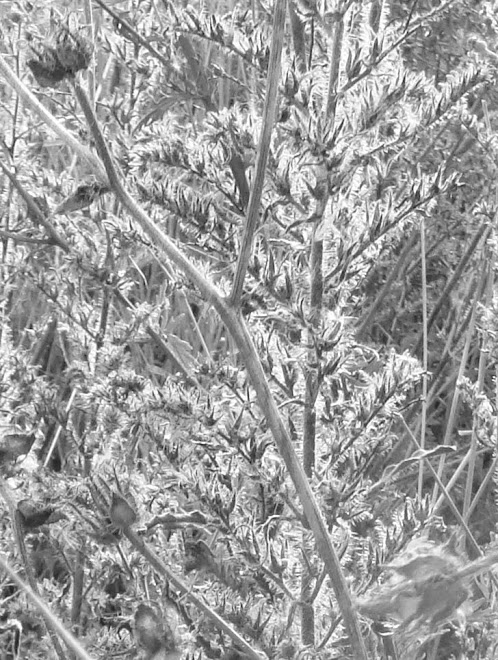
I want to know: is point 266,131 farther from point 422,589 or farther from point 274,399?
point 274,399

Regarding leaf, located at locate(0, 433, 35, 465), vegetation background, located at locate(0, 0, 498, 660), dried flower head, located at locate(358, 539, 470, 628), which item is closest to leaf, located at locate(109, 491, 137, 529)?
vegetation background, located at locate(0, 0, 498, 660)

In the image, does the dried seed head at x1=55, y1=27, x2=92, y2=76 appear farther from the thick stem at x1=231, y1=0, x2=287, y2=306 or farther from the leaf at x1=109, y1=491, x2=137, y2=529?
the leaf at x1=109, y1=491, x2=137, y2=529

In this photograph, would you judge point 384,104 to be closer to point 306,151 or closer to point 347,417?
point 306,151

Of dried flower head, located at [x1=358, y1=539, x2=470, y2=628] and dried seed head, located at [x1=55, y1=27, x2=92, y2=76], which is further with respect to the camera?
dried seed head, located at [x1=55, y1=27, x2=92, y2=76]

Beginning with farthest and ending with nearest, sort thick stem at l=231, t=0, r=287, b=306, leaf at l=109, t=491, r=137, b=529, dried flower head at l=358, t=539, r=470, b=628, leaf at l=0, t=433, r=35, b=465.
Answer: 1. leaf at l=0, t=433, r=35, b=465
2. leaf at l=109, t=491, r=137, b=529
3. thick stem at l=231, t=0, r=287, b=306
4. dried flower head at l=358, t=539, r=470, b=628

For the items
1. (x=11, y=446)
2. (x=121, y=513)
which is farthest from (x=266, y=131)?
(x=11, y=446)

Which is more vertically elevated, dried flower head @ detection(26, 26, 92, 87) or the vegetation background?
dried flower head @ detection(26, 26, 92, 87)

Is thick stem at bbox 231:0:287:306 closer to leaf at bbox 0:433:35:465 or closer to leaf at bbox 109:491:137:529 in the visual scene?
leaf at bbox 109:491:137:529

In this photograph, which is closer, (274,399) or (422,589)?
(422,589)

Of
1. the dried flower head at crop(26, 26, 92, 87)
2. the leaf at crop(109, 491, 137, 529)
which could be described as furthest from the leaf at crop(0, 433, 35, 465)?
the dried flower head at crop(26, 26, 92, 87)

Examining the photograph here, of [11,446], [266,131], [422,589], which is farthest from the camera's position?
[11,446]

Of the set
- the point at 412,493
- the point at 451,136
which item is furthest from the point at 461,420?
the point at 451,136

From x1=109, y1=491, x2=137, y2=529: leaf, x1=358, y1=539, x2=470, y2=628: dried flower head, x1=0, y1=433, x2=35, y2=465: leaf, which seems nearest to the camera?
x1=358, y1=539, x2=470, y2=628: dried flower head

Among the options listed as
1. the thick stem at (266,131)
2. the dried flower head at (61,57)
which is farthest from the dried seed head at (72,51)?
the thick stem at (266,131)
